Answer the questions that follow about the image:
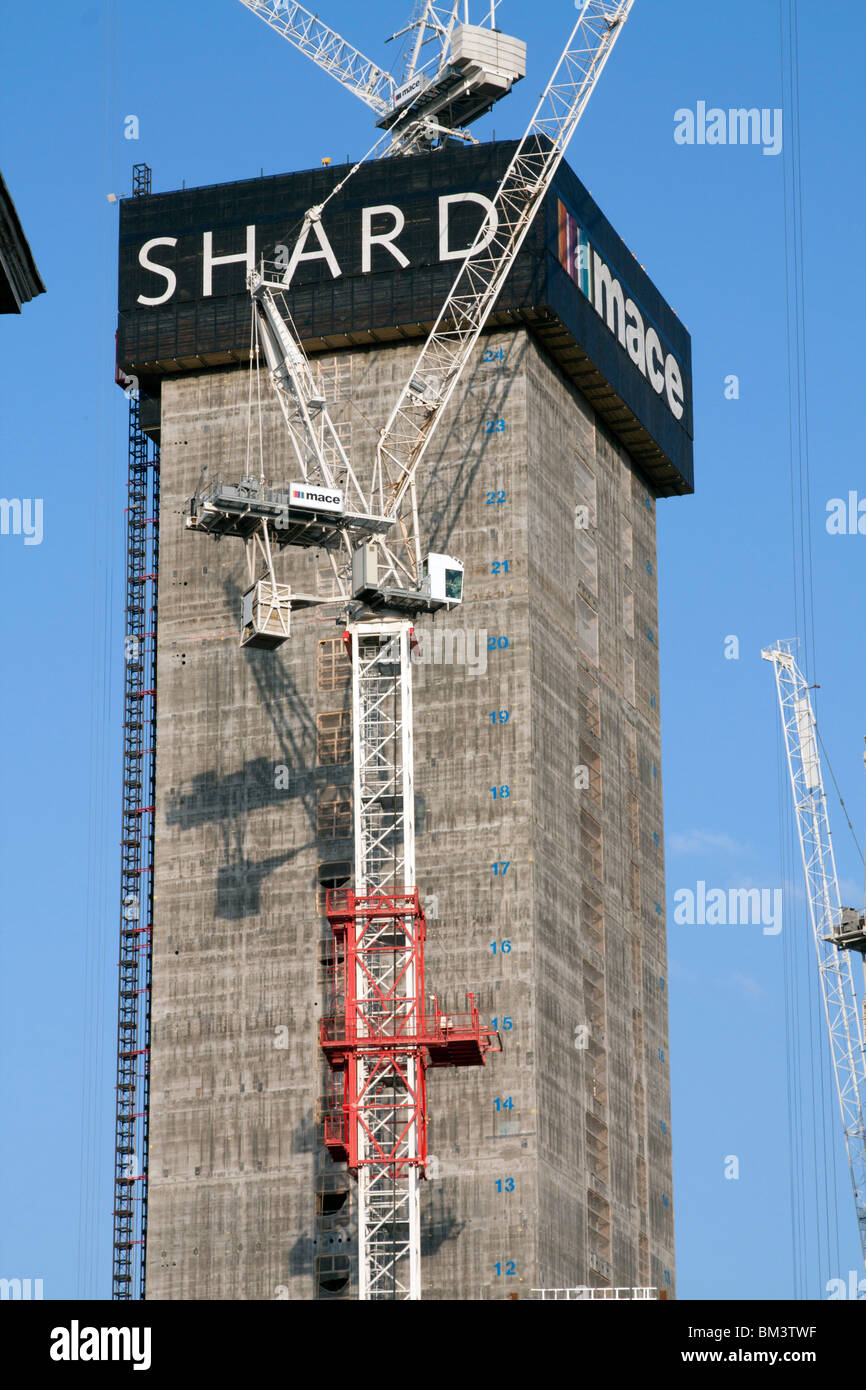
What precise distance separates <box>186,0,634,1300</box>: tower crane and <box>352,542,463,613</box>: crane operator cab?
0.14 m

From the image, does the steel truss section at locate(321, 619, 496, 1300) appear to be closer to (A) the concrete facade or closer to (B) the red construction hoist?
(B) the red construction hoist

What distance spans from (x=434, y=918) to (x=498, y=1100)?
13.7 meters

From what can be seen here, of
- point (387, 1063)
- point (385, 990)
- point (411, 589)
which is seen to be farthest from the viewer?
point (385, 990)

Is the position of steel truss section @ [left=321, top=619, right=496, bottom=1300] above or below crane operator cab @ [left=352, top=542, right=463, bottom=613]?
below

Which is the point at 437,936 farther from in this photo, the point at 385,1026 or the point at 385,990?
the point at 385,1026

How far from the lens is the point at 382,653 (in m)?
174

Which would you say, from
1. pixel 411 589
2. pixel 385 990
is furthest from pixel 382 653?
pixel 385 990

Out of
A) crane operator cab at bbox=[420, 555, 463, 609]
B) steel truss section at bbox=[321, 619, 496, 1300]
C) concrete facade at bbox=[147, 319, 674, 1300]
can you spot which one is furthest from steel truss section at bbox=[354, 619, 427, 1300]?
concrete facade at bbox=[147, 319, 674, 1300]

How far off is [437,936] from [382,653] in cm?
2357

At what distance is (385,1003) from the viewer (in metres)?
170

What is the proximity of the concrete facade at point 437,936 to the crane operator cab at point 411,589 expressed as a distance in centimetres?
1940

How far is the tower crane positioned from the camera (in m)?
165

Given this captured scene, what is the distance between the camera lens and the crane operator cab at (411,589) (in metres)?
A: 172
